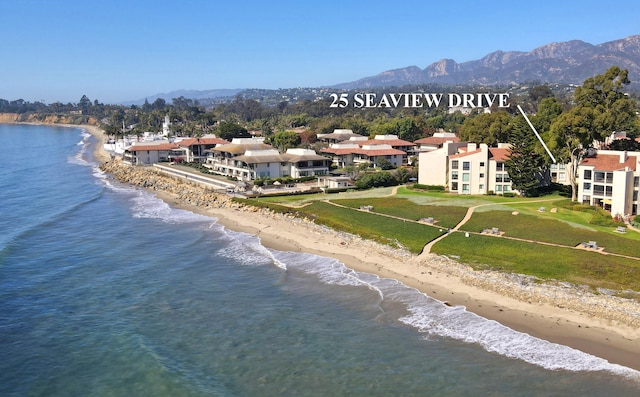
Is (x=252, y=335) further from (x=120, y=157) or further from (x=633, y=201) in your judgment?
(x=120, y=157)

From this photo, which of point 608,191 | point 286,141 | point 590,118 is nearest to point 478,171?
point 590,118

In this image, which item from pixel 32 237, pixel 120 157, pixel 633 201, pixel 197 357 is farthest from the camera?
pixel 120 157

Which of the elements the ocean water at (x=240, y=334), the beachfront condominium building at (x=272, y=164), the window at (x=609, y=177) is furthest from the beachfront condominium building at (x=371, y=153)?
the ocean water at (x=240, y=334)

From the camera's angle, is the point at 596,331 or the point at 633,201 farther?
→ the point at 633,201

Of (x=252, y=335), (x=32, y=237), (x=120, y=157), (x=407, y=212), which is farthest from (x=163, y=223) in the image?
(x=120, y=157)

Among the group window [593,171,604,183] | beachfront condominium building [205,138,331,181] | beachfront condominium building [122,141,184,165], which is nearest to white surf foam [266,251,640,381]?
window [593,171,604,183]

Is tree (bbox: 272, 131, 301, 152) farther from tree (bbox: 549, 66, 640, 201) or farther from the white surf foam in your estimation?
the white surf foam
